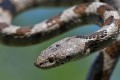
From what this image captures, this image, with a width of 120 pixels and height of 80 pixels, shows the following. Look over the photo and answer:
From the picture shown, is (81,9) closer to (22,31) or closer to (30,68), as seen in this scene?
(22,31)

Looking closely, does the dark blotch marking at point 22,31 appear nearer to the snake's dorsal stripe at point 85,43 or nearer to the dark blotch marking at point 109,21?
the snake's dorsal stripe at point 85,43

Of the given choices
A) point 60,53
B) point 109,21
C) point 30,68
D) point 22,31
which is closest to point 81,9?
point 109,21

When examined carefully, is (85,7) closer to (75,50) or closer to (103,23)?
(103,23)

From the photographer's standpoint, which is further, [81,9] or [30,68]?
[30,68]

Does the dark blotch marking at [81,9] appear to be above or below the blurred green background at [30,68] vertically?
below

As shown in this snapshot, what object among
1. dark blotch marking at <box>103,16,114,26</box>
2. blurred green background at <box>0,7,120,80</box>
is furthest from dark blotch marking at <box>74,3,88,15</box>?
blurred green background at <box>0,7,120,80</box>

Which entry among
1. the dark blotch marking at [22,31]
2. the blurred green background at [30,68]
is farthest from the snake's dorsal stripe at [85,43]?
the blurred green background at [30,68]

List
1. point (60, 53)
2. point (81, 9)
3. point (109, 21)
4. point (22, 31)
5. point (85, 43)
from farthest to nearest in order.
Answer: point (22, 31) < point (81, 9) < point (109, 21) < point (85, 43) < point (60, 53)
